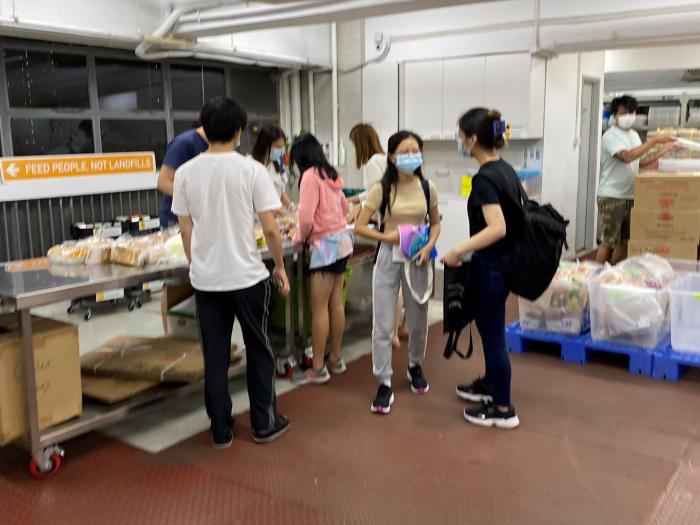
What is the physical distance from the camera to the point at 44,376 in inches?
109

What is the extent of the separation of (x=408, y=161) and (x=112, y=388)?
176 centimetres

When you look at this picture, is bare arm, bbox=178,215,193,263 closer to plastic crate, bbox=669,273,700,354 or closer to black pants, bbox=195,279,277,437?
black pants, bbox=195,279,277,437

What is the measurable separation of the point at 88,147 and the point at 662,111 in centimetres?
687

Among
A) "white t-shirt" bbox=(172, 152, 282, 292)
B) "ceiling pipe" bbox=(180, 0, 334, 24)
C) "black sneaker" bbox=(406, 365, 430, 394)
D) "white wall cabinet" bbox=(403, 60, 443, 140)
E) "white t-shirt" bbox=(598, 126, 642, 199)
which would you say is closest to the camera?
"white t-shirt" bbox=(172, 152, 282, 292)

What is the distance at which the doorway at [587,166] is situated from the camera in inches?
297

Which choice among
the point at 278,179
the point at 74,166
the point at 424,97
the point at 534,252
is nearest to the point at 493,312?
the point at 534,252

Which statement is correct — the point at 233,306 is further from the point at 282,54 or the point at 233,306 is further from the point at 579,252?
the point at 579,252

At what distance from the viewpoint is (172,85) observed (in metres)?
6.14

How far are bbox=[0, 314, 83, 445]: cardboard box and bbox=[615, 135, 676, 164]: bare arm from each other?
4418 millimetres

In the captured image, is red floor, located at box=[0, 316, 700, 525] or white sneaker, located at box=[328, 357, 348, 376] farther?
white sneaker, located at box=[328, 357, 348, 376]

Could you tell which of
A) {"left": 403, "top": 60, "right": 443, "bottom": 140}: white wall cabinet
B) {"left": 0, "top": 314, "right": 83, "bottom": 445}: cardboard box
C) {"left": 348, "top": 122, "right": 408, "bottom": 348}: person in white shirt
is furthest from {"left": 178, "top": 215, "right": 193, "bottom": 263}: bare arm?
{"left": 403, "top": 60, "right": 443, "bottom": 140}: white wall cabinet

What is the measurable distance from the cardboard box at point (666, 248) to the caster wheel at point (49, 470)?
13.9 feet

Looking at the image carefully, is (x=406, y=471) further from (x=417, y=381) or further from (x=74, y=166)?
(x=74, y=166)

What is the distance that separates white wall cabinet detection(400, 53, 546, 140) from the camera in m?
5.86
